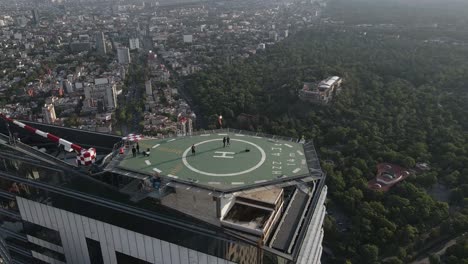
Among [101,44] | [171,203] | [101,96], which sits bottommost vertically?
[101,96]

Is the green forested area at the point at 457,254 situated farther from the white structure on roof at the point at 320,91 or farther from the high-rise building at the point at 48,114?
the high-rise building at the point at 48,114

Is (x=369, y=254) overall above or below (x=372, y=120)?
below

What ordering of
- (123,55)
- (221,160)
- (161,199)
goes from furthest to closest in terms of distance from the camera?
(123,55)
(221,160)
(161,199)

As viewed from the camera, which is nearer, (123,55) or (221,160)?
(221,160)

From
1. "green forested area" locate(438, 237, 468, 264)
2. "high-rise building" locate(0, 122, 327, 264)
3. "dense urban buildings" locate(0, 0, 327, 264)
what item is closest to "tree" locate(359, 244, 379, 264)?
"green forested area" locate(438, 237, 468, 264)

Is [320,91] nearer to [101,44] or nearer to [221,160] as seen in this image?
[221,160]

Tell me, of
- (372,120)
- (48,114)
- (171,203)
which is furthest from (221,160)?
(48,114)
